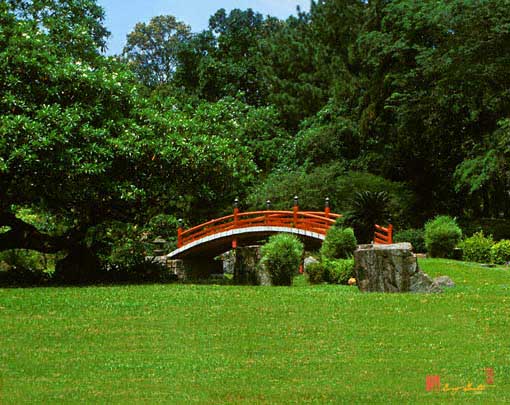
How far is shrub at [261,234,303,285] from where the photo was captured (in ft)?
86.3

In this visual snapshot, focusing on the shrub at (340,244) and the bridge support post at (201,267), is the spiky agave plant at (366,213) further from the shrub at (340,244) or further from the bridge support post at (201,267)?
the bridge support post at (201,267)

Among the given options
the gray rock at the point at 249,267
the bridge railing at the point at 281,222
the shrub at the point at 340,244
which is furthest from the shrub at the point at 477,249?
the gray rock at the point at 249,267

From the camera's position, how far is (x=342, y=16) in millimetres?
49125

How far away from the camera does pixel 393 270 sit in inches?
821

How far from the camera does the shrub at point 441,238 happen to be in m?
32.7

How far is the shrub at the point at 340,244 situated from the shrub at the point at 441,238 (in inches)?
185

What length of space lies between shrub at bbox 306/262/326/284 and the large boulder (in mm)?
6579

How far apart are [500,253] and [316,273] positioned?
799cm

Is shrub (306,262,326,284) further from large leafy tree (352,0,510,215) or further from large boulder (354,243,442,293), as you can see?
large leafy tree (352,0,510,215)

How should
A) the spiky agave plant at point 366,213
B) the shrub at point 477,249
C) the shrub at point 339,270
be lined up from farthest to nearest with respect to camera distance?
the shrub at point 477,249 → the spiky agave plant at point 366,213 → the shrub at point 339,270

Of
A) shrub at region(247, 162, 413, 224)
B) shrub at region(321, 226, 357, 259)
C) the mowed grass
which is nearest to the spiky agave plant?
shrub at region(321, 226, 357, 259)

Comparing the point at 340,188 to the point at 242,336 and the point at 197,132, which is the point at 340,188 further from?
the point at 242,336

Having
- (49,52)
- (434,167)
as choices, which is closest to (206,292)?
(49,52)

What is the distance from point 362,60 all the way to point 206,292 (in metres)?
26.7
